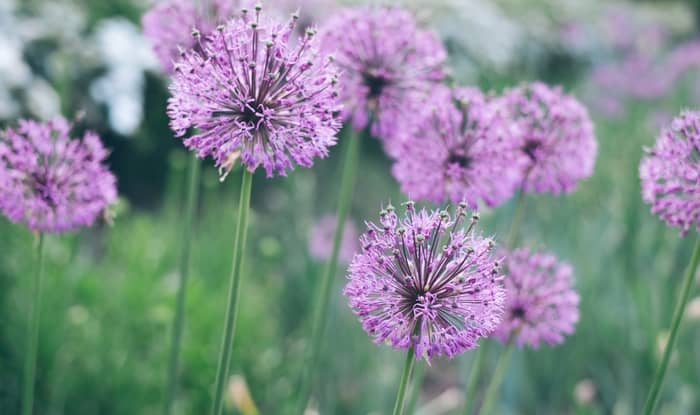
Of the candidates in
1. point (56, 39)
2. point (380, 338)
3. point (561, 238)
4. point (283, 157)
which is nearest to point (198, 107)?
point (283, 157)

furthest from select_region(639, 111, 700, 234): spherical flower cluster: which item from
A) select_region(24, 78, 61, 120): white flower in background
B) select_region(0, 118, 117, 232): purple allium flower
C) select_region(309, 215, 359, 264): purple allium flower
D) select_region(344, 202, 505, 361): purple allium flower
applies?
select_region(24, 78, 61, 120): white flower in background

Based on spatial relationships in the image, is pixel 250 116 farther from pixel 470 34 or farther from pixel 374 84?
pixel 470 34

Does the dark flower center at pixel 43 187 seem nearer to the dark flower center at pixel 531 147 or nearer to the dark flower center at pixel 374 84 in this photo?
the dark flower center at pixel 374 84

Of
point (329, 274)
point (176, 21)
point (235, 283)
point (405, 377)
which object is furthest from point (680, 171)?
point (176, 21)

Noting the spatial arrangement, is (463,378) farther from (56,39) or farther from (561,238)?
(56,39)

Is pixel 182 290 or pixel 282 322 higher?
pixel 182 290

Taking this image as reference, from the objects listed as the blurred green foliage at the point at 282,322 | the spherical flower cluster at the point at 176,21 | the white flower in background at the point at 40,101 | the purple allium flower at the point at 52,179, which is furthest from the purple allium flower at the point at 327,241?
the purple allium flower at the point at 52,179
